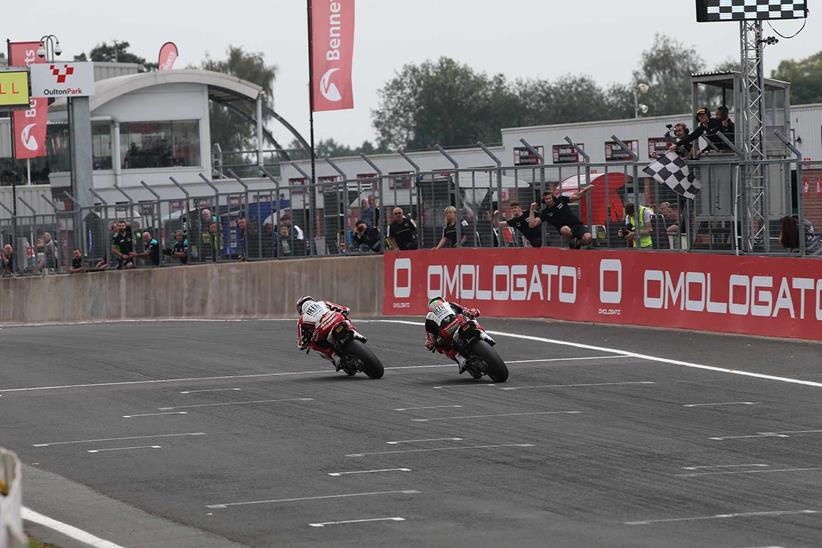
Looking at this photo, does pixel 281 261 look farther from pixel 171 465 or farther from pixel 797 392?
pixel 171 465

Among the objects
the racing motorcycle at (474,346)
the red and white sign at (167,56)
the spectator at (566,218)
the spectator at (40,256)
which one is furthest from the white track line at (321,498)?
the red and white sign at (167,56)

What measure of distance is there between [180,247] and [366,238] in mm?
7330

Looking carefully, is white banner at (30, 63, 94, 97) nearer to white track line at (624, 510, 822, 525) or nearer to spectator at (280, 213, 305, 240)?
spectator at (280, 213, 305, 240)

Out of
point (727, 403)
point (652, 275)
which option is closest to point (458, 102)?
point (652, 275)

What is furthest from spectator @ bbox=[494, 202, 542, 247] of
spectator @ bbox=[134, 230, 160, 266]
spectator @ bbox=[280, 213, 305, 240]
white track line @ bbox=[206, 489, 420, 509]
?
white track line @ bbox=[206, 489, 420, 509]

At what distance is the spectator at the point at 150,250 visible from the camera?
116 ft

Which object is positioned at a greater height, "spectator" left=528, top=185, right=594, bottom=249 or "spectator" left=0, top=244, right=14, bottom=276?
"spectator" left=528, top=185, right=594, bottom=249

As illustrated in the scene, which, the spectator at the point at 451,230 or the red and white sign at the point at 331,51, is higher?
the red and white sign at the point at 331,51

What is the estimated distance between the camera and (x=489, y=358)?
54.2 ft

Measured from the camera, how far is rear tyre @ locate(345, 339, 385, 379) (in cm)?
1725

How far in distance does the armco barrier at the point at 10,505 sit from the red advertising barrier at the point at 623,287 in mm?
15421

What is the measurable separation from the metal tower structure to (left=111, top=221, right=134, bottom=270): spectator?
18206 millimetres

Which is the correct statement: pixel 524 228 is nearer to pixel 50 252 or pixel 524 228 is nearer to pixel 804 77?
pixel 50 252

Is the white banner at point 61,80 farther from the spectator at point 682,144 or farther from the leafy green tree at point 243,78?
the leafy green tree at point 243,78
